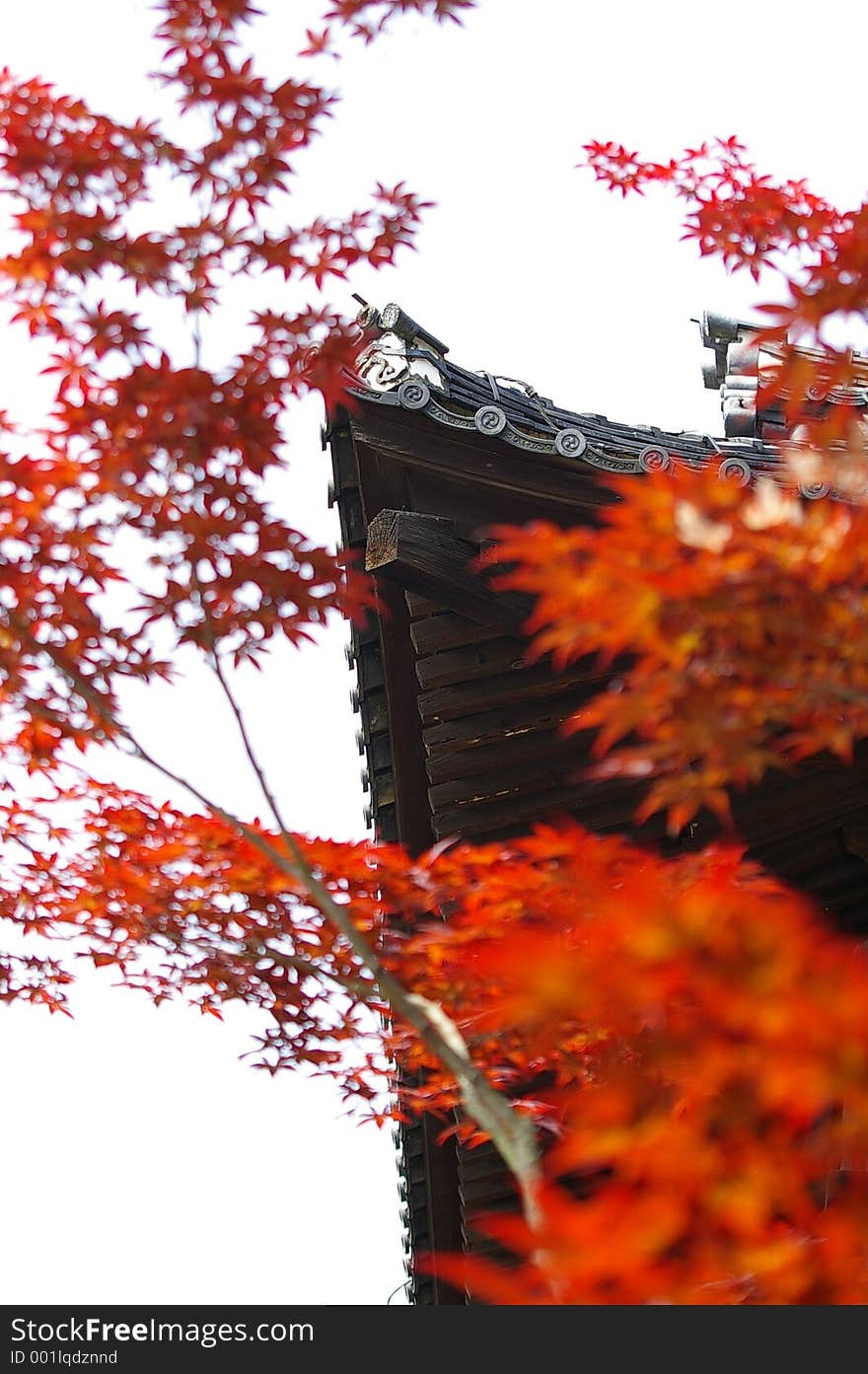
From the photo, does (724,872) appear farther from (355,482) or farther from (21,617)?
(355,482)

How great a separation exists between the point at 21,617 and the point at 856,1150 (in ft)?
8.50

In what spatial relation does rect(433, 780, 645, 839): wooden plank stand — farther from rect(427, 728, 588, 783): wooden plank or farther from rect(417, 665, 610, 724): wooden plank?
rect(417, 665, 610, 724): wooden plank

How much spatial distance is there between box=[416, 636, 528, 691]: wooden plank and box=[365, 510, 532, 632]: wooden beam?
32 cm

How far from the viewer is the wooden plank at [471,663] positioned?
19.1ft

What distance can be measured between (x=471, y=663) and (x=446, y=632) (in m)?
0.18

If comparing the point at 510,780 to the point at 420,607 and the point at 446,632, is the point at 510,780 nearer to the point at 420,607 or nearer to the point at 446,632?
the point at 446,632

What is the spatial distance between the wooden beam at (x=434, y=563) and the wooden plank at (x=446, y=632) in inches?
10.4

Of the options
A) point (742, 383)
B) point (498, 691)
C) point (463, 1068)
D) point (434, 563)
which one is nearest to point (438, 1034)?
point (463, 1068)

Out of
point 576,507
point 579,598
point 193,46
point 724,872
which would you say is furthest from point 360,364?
point 579,598

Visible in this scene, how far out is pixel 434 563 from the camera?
5.27 meters

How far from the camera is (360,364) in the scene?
17.7 feet

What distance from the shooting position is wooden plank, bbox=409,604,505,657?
580 cm

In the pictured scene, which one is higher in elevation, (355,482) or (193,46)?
(193,46)
